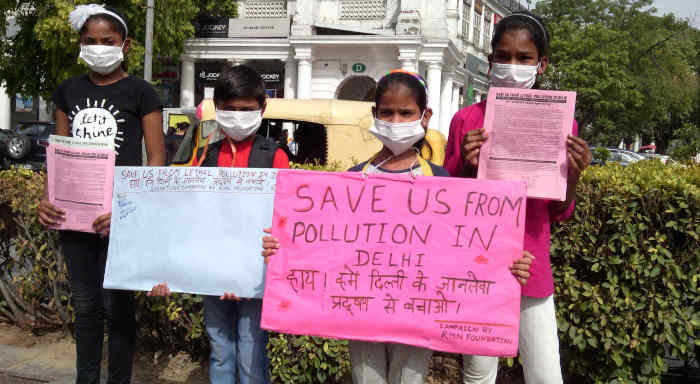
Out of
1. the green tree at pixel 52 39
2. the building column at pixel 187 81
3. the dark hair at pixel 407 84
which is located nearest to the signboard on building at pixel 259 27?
the building column at pixel 187 81

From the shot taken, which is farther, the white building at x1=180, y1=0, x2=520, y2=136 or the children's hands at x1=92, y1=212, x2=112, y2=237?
the white building at x1=180, y1=0, x2=520, y2=136

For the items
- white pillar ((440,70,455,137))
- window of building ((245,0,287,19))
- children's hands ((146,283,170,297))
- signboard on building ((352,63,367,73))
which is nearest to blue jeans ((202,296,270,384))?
children's hands ((146,283,170,297))

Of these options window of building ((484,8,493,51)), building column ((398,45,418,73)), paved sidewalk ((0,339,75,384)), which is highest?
window of building ((484,8,493,51))

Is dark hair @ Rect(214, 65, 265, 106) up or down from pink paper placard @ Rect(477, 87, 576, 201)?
up

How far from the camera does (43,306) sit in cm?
454

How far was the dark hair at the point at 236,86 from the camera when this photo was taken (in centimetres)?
279

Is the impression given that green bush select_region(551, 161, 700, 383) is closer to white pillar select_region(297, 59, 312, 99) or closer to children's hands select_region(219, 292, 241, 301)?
children's hands select_region(219, 292, 241, 301)

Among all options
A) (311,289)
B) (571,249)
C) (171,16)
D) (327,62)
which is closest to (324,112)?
(571,249)

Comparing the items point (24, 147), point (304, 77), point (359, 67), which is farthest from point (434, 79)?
point (24, 147)

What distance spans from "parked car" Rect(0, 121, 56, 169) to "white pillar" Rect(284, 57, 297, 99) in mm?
11125

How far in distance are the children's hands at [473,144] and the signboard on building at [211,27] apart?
27704 mm

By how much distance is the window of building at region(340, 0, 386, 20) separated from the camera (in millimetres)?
27438

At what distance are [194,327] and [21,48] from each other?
66.2 feet

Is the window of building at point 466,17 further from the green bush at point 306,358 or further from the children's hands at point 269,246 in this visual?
A: the children's hands at point 269,246
